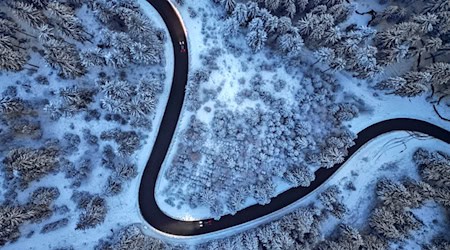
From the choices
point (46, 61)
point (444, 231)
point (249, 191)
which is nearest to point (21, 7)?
point (46, 61)

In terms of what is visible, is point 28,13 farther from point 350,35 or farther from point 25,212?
point 350,35

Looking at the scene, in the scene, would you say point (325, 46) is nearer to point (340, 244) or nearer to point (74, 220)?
point (340, 244)

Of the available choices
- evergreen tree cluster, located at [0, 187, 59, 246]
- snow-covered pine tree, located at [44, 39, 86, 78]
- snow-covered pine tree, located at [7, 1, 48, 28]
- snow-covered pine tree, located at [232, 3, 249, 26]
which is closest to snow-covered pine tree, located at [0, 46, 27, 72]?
snow-covered pine tree, located at [44, 39, 86, 78]

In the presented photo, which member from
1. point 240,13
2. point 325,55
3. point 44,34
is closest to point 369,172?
point 325,55

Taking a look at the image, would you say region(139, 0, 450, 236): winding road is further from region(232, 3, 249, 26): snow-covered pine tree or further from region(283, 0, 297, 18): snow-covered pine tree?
region(283, 0, 297, 18): snow-covered pine tree

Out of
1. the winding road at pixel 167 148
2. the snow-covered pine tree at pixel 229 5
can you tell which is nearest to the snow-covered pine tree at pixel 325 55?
the winding road at pixel 167 148

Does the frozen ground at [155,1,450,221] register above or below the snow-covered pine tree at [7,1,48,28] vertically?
above

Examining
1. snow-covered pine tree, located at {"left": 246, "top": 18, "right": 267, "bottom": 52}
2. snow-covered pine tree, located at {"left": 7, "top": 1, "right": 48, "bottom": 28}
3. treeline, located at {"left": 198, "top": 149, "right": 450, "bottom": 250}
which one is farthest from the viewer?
snow-covered pine tree, located at {"left": 246, "top": 18, "right": 267, "bottom": 52}

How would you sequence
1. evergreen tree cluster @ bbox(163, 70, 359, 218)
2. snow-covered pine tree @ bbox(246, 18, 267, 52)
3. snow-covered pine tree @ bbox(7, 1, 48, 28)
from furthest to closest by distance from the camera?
evergreen tree cluster @ bbox(163, 70, 359, 218) < snow-covered pine tree @ bbox(246, 18, 267, 52) < snow-covered pine tree @ bbox(7, 1, 48, 28)
